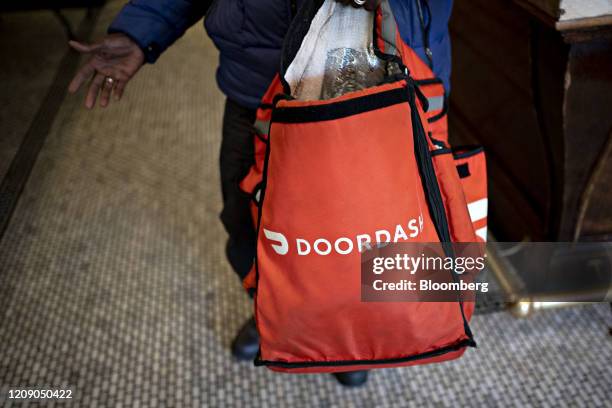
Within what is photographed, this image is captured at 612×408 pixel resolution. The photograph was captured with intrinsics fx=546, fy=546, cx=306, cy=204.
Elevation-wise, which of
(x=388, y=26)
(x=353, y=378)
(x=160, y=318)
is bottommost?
(x=160, y=318)

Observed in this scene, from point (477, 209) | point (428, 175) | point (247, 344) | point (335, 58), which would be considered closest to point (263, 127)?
point (335, 58)

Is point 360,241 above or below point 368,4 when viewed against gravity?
below

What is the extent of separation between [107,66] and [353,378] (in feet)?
2.69

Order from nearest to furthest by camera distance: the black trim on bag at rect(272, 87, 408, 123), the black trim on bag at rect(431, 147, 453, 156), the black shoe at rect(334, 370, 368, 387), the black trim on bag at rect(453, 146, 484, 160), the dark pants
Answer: the black trim on bag at rect(272, 87, 408, 123) → the black trim on bag at rect(431, 147, 453, 156) → the black trim on bag at rect(453, 146, 484, 160) → the dark pants → the black shoe at rect(334, 370, 368, 387)

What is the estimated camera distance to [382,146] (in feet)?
2.50

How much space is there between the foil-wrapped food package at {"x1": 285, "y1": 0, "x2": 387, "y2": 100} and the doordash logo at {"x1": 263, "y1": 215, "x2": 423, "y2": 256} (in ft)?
0.72

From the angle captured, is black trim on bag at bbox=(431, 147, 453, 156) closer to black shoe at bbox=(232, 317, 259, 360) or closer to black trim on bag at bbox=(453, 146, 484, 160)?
black trim on bag at bbox=(453, 146, 484, 160)

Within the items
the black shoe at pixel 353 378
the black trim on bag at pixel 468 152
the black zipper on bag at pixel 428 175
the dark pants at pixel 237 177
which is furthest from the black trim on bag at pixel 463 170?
the black shoe at pixel 353 378

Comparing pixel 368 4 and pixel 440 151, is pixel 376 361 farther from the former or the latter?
pixel 368 4

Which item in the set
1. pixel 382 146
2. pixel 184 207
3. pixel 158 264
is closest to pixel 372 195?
pixel 382 146

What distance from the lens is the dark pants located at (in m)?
Answer: 1.07

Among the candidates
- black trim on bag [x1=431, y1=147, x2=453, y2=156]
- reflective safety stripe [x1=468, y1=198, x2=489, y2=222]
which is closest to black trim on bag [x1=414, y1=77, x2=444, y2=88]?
black trim on bag [x1=431, y1=147, x2=453, y2=156]

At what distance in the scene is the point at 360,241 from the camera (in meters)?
0.78

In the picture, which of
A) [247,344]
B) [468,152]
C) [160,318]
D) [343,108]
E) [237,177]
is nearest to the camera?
[343,108]
